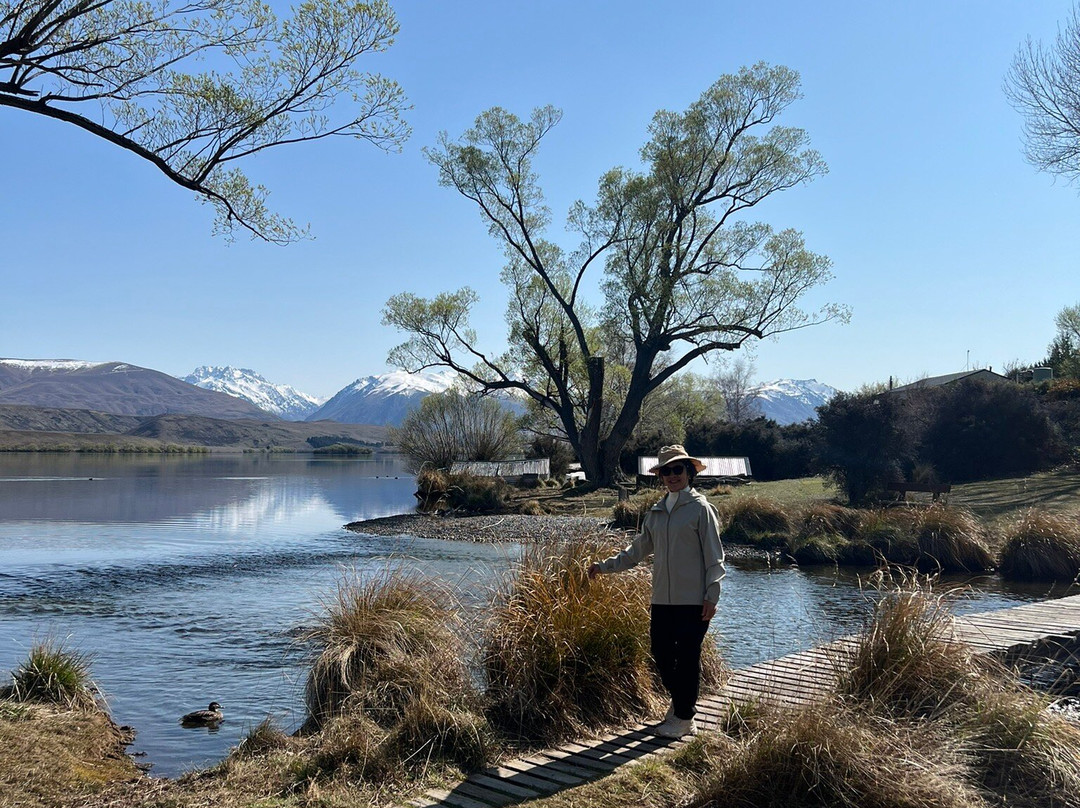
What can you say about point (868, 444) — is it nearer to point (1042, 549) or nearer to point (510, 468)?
point (1042, 549)

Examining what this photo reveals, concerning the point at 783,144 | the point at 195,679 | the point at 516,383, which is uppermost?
the point at 783,144

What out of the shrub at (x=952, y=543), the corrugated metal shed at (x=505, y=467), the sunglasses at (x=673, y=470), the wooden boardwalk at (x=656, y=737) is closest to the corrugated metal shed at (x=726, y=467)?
the corrugated metal shed at (x=505, y=467)

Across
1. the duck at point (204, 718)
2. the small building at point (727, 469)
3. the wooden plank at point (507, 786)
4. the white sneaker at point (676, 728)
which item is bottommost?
the duck at point (204, 718)

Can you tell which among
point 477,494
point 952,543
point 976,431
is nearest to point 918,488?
point 952,543

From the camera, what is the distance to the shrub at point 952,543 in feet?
59.4

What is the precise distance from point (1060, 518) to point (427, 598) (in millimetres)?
14840

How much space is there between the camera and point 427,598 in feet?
27.3

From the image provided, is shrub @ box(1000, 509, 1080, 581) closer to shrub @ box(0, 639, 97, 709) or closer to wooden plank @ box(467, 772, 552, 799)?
wooden plank @ box(467, 772, 552, 799)

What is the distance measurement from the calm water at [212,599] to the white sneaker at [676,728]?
2.38 meters

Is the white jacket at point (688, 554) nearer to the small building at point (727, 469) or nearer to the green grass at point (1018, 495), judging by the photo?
the green grass at point (1018, 495)

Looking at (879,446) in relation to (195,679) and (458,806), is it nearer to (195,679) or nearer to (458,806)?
(195,679)

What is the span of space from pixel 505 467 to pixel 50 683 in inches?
1364

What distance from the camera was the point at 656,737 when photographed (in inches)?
245

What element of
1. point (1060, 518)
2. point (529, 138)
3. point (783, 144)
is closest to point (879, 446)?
point (1060, 518)
